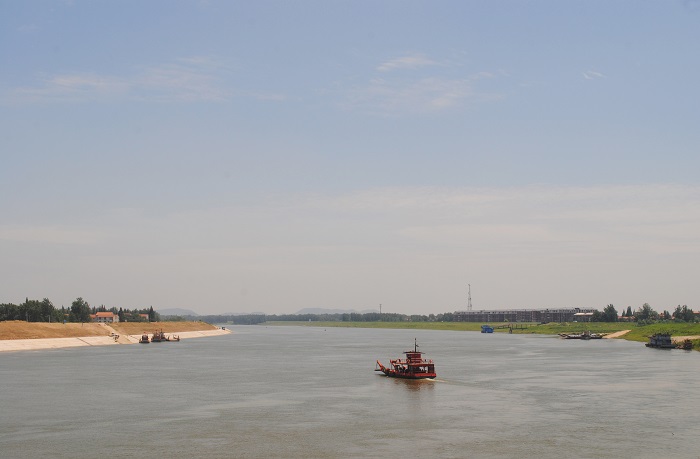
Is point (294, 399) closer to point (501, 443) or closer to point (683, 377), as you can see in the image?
point (501, 443)

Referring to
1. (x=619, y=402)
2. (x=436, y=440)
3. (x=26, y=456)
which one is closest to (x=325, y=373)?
(x=619, y=402)

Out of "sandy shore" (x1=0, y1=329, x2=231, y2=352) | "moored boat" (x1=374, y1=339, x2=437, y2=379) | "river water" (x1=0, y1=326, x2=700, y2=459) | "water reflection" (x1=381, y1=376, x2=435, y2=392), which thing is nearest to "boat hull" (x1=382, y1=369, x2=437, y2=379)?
"moored boat" (x1=374, y1=339, x2=437, y2=379)

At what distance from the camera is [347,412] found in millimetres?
58094

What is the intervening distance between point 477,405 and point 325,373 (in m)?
34.9

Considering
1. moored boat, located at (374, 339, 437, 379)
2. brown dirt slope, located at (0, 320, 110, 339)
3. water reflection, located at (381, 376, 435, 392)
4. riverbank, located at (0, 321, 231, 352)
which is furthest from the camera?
brown dirt slope, located at (0, 320, 110, 339)

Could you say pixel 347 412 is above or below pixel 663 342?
above

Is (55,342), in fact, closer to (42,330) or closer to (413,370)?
(42,330)

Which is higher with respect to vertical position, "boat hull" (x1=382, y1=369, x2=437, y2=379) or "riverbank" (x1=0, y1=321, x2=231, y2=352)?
"riverbank" (x1=0, y1=321, x2=231, y2=352)

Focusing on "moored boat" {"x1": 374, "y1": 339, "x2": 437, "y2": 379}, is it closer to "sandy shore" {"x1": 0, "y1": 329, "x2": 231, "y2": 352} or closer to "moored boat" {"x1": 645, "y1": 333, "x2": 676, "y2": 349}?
"moored boat" {"x1": 645, "y1": 333, "x2": 676, "y2": 349}

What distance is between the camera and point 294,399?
66.3 meters

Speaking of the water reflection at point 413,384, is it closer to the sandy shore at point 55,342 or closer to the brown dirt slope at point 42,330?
the sandy shore at point 55,342

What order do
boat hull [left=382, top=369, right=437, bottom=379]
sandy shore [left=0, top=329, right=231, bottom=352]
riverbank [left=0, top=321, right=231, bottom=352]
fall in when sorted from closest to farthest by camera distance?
boat hull [left=382, top=369, right=437, bottom=379]
sandy shore [left=0, top=329, right=231, bottom=352]
riverbank [left=0, top=321, right=231, bottom=352]

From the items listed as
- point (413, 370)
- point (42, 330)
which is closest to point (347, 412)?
point (413, 370)

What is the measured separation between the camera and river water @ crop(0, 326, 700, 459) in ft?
144
